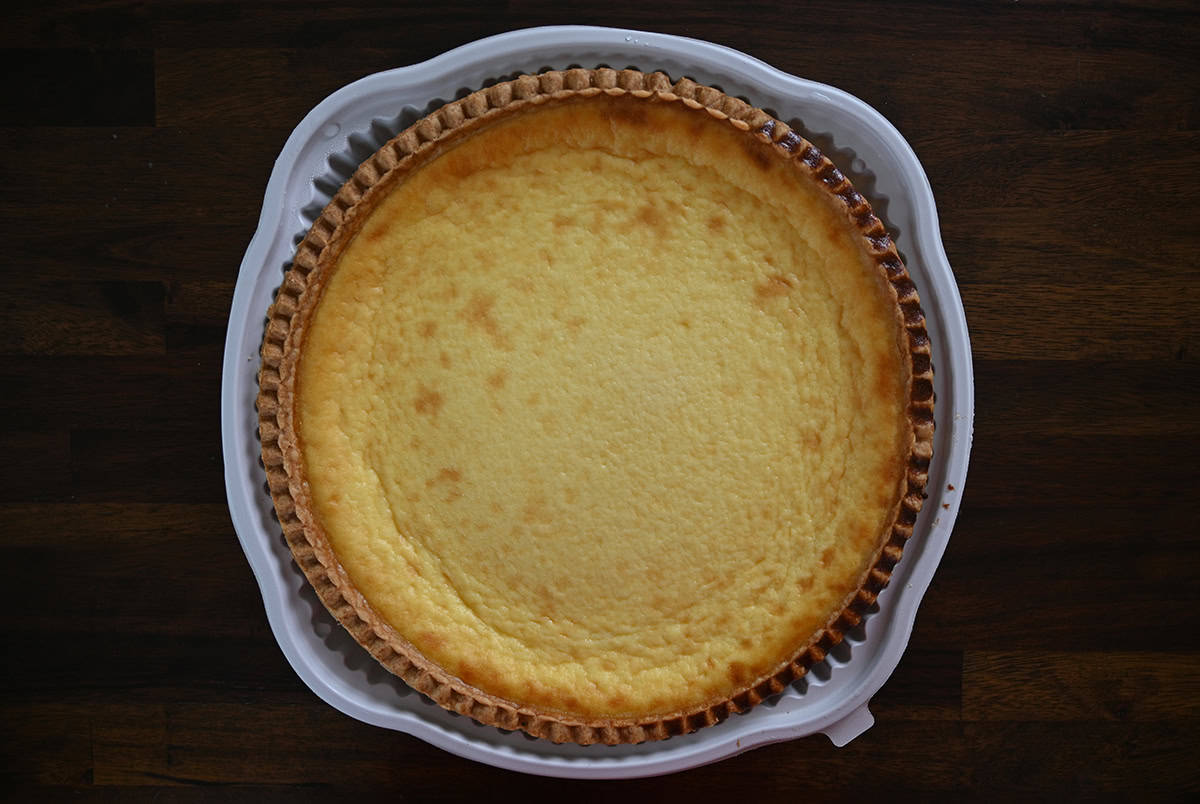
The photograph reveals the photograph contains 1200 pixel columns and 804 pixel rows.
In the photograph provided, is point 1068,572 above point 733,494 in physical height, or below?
below

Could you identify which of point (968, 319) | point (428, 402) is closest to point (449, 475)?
point (428, 402)

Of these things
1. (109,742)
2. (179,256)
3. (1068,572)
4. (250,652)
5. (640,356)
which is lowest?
(109,742)

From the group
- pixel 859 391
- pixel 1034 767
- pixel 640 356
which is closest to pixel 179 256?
pixel 640 356

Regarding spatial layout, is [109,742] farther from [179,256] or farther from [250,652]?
[179,256]

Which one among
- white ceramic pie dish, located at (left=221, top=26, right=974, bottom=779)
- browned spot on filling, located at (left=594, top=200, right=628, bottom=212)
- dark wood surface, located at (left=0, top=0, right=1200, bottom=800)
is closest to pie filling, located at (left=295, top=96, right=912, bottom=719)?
browned spot on filling, located at (left=594, top=200, right=628, bottom=212)

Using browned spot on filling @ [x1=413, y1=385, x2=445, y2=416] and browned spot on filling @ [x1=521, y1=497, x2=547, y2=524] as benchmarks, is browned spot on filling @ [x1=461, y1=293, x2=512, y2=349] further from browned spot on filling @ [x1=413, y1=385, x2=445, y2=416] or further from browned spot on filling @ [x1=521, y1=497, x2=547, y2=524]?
browned spot on filling @ [x1=521, y1=497, x2=547, y2=524]
